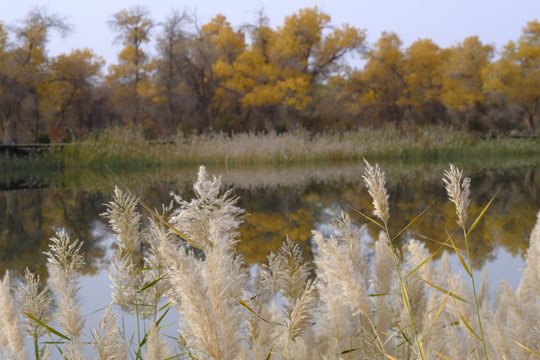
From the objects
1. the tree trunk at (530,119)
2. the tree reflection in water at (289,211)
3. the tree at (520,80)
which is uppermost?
the tree at (520,80)

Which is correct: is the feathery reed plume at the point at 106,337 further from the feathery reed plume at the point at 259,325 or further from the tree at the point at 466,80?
the tree at the point at 466,80

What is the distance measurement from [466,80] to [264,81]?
497 inches

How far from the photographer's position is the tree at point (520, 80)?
35625 millimetres

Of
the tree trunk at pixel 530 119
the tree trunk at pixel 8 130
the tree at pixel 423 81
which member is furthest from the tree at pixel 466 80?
the tree trunk at pixel 8 130

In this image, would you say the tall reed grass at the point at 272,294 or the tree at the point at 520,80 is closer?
the tall reed grass at the point at 272,294

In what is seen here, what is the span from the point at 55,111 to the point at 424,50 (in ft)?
87.8

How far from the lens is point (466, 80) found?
38938 mm

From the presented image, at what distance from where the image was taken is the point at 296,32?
3678 cm

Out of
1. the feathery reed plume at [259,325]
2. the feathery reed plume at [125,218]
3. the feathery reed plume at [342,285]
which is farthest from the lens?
the feathery reed plume at [125,218]

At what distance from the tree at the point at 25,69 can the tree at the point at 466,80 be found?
23079 mm

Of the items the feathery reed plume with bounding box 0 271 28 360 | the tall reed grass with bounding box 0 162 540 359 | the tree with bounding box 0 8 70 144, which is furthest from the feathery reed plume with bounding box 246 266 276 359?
the tree with bounding box 0 8 70 144

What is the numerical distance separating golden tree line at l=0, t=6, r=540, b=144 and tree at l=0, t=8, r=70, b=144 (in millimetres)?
56

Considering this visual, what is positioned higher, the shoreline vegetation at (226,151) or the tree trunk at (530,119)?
the tree trunk at (530,119)

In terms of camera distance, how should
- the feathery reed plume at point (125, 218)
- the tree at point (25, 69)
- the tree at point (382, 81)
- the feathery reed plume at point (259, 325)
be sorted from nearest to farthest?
the feathery reed plume at point (259, 325) → the feathery reed plume at point (125, 218) → the tree at point (25, 69) → the tree at point (382, 81)
